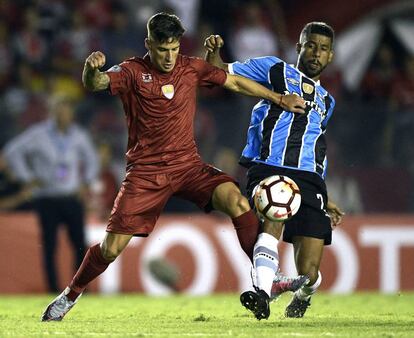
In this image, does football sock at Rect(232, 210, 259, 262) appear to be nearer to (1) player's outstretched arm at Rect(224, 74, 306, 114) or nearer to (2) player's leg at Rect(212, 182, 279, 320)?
(2) player's leg at Rect(212, 182, 279, 320)

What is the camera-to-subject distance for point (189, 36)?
1550 centimetres

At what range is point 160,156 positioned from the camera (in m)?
8.03

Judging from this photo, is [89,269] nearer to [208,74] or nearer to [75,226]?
[208,74]

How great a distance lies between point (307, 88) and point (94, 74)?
171cm

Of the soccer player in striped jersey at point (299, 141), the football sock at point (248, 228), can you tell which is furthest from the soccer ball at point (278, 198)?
the soccer player in striped jersey at point (299, 141)

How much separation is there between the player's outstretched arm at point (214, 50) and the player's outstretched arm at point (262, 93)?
231 millimetres

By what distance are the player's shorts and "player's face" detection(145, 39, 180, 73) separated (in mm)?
710

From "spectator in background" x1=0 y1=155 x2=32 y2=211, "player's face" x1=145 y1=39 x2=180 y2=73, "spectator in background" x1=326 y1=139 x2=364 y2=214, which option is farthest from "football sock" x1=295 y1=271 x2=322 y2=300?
"spectator in background" x1=0 y1=155 x2=32 y2=211

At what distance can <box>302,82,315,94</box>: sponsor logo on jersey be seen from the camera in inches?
332

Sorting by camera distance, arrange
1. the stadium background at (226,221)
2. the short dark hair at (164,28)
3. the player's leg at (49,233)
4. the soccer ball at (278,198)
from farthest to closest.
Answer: the stadium background at (226,221), the player's leg at (49,233), the soccer ball at (278,198), the short dark hair at (164,28)

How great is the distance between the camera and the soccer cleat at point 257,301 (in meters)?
7.50

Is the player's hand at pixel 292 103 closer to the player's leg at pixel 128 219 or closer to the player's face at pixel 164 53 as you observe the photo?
the player's face at pixel 164 53

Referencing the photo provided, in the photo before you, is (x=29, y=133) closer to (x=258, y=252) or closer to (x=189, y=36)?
(x=189, y=36)

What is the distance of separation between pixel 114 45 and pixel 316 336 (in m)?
8.72
